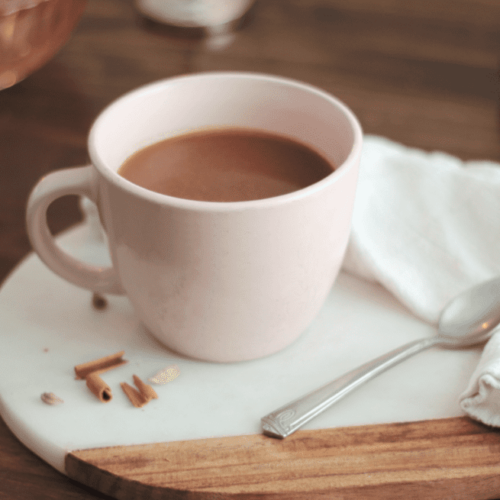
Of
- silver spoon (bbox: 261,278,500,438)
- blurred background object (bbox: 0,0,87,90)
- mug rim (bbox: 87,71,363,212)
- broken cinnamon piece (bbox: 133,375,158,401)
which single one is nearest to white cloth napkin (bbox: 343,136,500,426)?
silver spoon (bbox: 261,278,500,438)

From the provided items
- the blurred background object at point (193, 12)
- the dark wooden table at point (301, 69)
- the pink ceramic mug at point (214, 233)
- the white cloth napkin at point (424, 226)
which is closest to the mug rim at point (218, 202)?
the pink ceramic mug at point (214, 233)

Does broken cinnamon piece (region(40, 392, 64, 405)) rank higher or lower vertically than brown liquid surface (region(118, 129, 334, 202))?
Answer: lower

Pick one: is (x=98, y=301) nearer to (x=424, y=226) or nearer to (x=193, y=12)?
(x=424, y=226)

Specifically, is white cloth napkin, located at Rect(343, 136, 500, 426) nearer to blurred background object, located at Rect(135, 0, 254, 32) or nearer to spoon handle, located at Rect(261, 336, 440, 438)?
spoon handle, located at Rect(261, 336, 440, 438)

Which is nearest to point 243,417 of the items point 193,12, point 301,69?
point 301,69

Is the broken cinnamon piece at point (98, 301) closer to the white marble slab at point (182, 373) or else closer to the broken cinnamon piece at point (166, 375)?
the white marble slab at point (182, 373)
